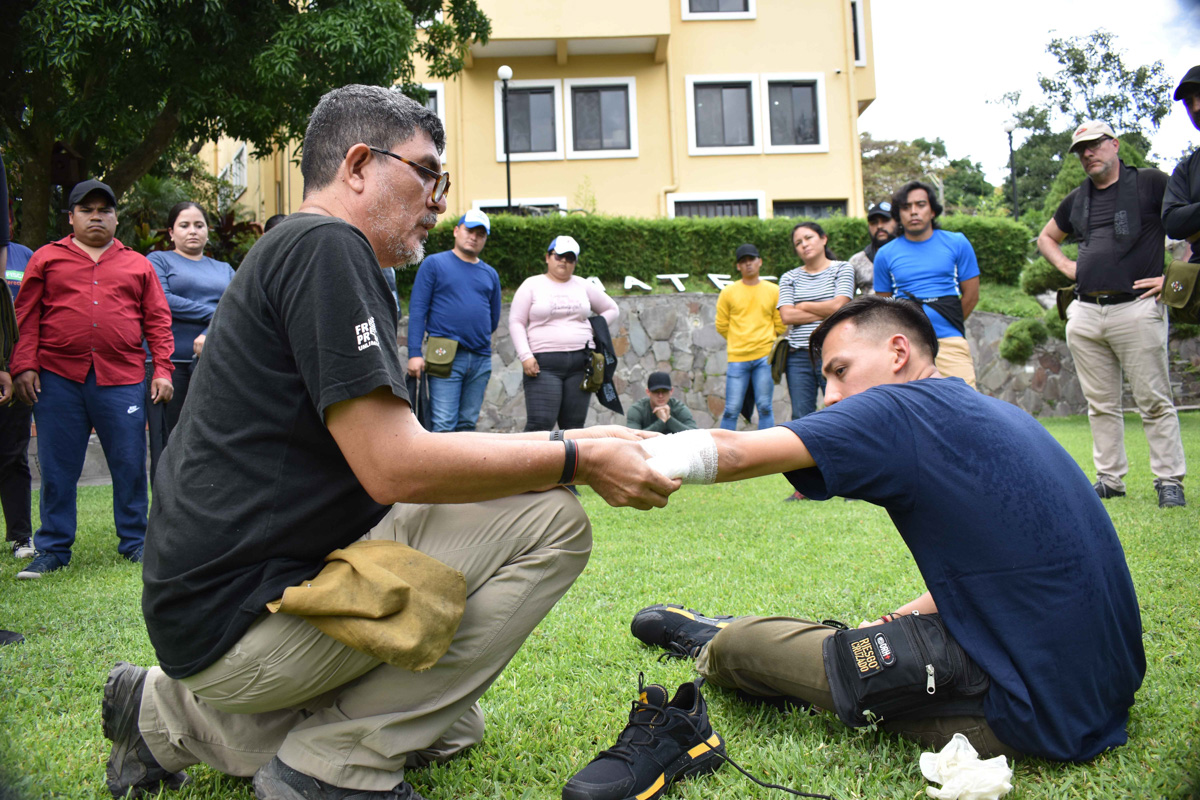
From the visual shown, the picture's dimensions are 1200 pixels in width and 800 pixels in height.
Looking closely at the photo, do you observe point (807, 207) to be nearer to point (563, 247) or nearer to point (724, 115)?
point (724, 115)

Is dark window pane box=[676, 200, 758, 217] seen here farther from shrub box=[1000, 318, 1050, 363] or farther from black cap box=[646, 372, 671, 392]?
black cap box=[646, 372, 671, 392]

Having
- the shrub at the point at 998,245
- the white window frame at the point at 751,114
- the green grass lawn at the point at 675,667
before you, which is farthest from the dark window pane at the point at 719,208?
the green grass lawn at the point at 675,667

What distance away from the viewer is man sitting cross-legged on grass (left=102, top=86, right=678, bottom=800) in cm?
179

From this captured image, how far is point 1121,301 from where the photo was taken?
5.70m

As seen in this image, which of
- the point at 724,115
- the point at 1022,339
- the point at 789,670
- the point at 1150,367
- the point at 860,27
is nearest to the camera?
the point at 789,670

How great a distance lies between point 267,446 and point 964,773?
5.50ft

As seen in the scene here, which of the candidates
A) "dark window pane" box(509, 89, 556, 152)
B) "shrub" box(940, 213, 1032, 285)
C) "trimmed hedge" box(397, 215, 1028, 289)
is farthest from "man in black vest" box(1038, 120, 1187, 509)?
"dark window pane" box(509, 89, 556, 152)

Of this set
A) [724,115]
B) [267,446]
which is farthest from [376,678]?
[724,115]

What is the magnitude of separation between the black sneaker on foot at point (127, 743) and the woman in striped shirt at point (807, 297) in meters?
5.35

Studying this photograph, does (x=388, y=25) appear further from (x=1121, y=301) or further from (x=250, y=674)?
(x=250, y=674)

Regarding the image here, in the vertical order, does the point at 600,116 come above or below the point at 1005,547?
above

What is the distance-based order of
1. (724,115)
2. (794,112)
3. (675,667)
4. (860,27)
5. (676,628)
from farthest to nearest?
1. (860,27)
2. (794,112)
3. (724,115)
4. (676,628)
5. (675,667)

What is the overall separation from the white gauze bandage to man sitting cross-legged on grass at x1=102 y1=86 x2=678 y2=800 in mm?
42

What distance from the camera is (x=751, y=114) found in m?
21.3
